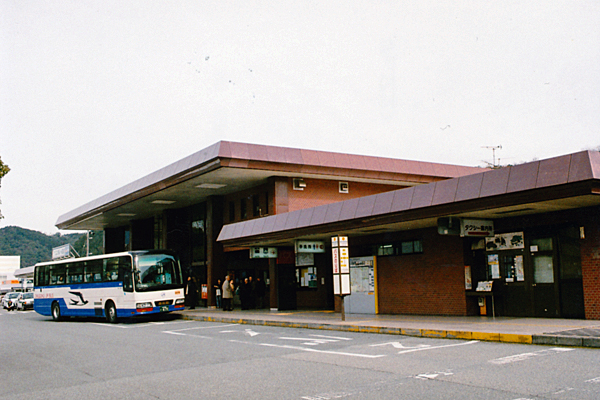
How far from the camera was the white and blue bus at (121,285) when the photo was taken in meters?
23.3

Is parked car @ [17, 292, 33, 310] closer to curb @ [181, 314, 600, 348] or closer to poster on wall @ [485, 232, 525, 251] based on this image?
curb @ [181, 314, 600, 348]

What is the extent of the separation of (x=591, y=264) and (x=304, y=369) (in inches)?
366

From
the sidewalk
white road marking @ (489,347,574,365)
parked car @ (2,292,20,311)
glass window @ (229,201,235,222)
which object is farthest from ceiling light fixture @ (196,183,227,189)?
parked car @ (2,292,20,311)

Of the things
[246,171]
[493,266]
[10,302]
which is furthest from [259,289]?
[10,302]

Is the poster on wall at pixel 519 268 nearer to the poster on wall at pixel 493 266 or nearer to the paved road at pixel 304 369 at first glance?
the poster on wall at pixel 493 266

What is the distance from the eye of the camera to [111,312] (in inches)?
961

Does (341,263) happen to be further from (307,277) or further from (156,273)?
(156,273)

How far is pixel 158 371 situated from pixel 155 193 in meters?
22.8

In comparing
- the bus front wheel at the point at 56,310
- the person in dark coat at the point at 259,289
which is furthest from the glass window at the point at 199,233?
the bus front wheel at the point at 56,310

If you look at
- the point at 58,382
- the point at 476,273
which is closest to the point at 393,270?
Answer: the point at 476,273

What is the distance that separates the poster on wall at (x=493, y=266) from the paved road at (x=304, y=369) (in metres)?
4.94

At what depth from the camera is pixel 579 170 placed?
12594mm

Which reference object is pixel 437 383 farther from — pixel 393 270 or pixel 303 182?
pixel 303 182

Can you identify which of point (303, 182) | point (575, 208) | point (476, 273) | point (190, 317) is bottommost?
point (190, 317)
